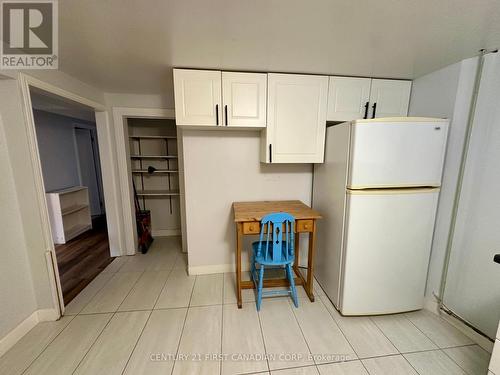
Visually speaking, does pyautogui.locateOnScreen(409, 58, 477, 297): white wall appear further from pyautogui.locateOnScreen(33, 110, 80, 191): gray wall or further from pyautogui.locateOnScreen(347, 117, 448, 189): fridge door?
pyautogui.locateOnScreen(33, 110, 80, 191): gray wall

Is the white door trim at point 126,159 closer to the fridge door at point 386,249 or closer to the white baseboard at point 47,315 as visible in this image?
the white baseboard at point 47,315

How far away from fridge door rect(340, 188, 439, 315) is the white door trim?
98.8 inches

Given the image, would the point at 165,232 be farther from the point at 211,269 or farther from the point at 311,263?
the point at 311,263

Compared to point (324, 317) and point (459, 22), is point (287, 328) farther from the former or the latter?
point (459, 22)

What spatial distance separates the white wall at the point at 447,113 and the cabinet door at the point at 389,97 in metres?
0.14

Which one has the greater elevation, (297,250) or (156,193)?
(156,193)

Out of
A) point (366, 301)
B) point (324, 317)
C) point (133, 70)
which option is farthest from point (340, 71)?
point (324, 317)

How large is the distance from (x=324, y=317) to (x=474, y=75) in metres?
2.36

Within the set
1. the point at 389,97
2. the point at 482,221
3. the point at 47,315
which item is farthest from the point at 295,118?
the point at 47,315

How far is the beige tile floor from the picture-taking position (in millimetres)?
1351

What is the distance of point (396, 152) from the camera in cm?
156

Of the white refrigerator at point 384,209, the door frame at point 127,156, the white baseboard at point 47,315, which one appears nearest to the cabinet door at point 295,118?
the white refrigerator at point 384,209

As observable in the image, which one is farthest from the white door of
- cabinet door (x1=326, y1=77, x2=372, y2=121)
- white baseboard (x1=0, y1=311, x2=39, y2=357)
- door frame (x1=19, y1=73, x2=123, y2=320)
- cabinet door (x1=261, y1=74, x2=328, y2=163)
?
white baseboard (x1=0, y1=311, x2=39, y2=357)

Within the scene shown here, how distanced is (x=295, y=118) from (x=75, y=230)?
4.35m
